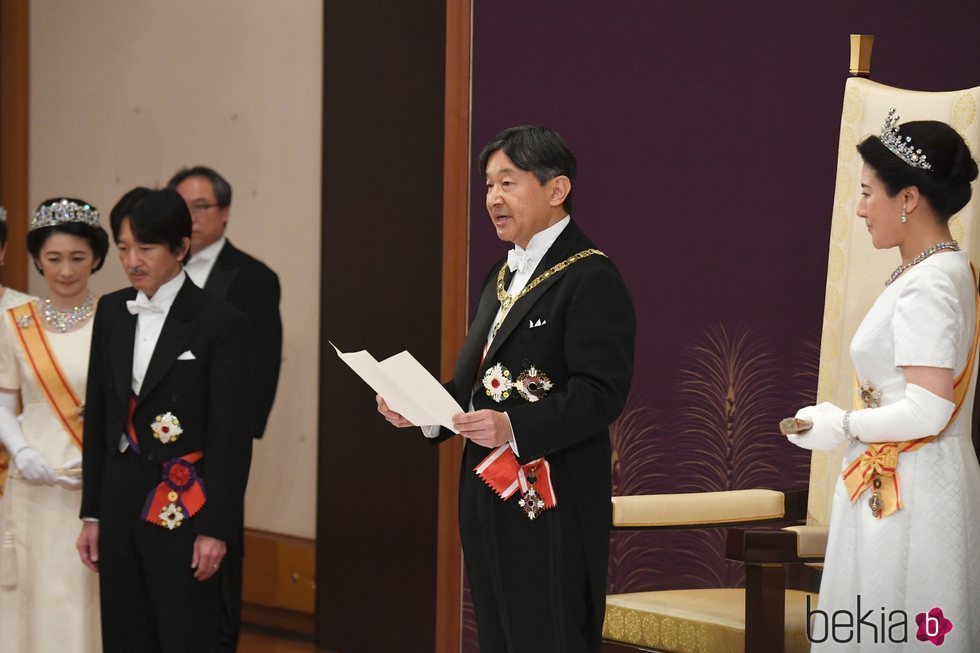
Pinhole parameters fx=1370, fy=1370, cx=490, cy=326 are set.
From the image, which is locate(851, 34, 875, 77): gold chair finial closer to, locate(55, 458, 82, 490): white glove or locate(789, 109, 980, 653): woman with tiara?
locate(789, 109, 980, 653): woman with tiara

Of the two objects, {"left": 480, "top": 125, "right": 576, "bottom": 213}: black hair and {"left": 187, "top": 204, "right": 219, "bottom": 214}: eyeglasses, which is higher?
{"left": 480, "top": 125, "right": 576, "bottom": 213}: black hair

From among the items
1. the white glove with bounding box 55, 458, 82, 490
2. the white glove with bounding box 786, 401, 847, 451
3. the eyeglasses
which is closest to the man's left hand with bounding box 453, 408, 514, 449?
the white glove with bounding box 786, 401, 847, 451

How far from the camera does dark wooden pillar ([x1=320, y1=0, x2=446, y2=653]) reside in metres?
4.19

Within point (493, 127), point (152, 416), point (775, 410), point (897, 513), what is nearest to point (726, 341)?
Answer: point (775, 410)

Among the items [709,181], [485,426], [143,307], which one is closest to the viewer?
[485,426]

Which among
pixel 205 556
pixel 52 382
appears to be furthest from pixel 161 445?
pixel 52 382

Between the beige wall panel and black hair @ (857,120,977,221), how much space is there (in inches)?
113

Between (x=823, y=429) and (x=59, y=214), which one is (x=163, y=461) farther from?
(x=823, y=429)

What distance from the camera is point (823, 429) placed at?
8.19ft

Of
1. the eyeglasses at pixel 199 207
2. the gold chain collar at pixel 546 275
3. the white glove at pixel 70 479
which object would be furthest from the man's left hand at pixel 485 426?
the eyeglasses at pixel 199 207

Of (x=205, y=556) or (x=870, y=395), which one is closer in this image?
(x=870, y=395)

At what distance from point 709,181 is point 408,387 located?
156 cm

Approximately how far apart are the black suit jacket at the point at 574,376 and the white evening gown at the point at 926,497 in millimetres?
458

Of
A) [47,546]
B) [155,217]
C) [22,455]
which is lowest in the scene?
[47,546]
